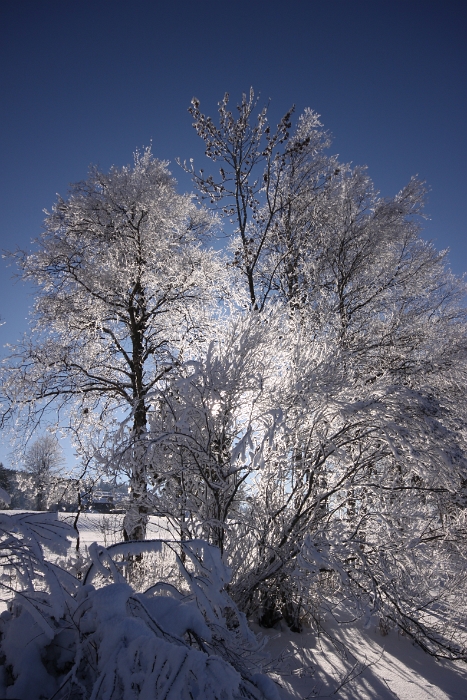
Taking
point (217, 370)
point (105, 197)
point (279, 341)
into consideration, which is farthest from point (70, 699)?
point (105, 197)

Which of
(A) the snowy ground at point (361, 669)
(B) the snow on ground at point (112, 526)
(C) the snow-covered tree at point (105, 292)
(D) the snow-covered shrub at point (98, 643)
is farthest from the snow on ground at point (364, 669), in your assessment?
(C) the snow-covered tree at point (105, 292)

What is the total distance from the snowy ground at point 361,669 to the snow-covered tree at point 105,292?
4.44 metres

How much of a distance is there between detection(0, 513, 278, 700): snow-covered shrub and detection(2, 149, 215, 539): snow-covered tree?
5731mm

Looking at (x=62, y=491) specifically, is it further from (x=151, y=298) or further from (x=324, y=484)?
(x=324, y=484)

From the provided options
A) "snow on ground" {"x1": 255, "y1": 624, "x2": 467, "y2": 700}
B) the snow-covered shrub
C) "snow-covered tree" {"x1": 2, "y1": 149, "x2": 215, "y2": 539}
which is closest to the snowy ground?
"snow on ground" {"x1": 255, "y1": 624, "x2": 467, "y2": 700}

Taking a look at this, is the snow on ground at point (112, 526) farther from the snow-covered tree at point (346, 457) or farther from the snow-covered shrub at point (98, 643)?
the snow-covered shrub at point (98, 643)

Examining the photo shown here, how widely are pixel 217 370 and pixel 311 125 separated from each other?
5964 mm

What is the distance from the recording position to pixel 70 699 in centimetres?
110

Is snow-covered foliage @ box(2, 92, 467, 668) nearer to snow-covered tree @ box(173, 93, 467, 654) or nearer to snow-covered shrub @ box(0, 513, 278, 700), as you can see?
snow-covered tree @ box(173, 93, 467, 654)

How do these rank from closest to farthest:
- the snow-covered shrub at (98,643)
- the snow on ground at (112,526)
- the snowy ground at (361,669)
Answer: the snow-covered shrub at (98,643), the snowy ground at (361,669), the snow on ground at (112,526)

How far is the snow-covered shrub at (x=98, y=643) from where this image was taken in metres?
1.00

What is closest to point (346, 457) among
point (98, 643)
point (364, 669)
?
point (364, 669)

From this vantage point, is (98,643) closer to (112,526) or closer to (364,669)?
(364,669)

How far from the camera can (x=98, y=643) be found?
115cm
